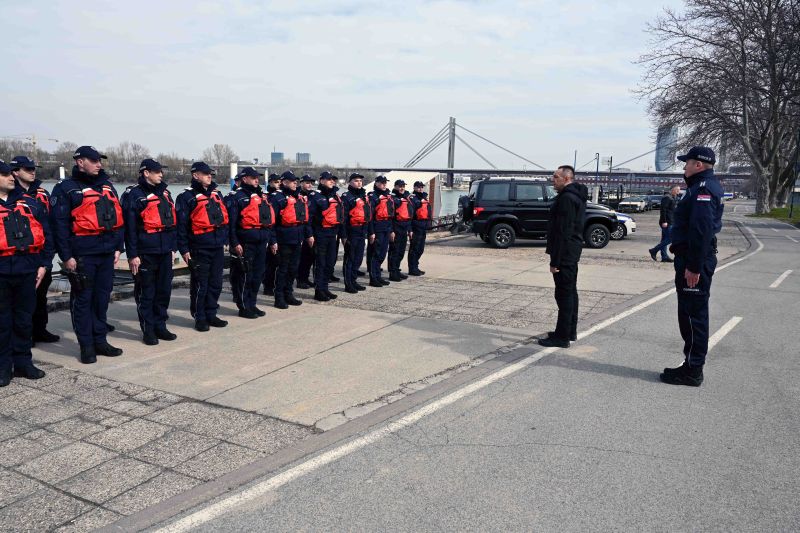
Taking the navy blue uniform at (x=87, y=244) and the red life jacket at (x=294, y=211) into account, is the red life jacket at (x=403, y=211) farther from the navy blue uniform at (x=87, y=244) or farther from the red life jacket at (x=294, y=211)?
the navy blue uniform at (x=87, y=244)

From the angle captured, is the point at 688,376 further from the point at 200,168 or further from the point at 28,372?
the point at 28,372

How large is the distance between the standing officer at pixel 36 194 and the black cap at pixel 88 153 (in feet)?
1.77

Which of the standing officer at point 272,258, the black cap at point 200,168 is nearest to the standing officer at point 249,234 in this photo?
the standing officer at point 272,258

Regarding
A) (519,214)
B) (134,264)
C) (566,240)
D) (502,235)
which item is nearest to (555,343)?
(566,240)

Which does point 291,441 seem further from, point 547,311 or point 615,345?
point 547,311

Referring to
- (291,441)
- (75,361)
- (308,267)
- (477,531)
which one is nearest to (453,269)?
(308,267)

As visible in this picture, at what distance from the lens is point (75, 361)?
5934mm

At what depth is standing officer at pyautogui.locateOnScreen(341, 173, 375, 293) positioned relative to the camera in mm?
9844

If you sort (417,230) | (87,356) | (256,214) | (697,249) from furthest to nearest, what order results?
(417,230) → (256,214) → (87,356) → (697,249)

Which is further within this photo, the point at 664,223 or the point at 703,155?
the point at 664,223

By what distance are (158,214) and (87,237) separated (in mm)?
816

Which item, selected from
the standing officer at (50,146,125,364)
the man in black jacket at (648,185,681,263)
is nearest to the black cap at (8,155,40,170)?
the standing officer at (50,146,125,364)

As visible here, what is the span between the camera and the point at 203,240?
23.5 ft

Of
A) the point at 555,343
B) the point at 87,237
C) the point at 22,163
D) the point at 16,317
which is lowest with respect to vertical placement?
the point at 555,343
